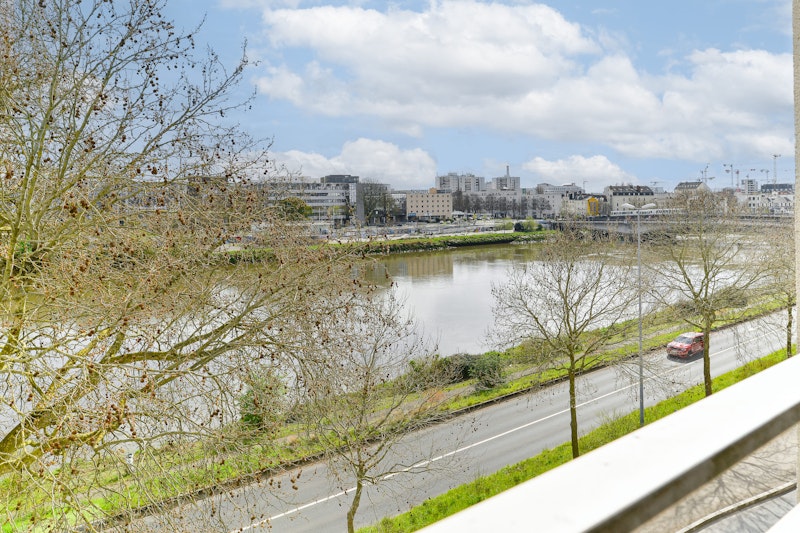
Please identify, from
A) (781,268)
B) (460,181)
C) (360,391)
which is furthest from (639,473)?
(460,181)

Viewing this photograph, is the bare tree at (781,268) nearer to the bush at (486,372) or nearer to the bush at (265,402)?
the bush at (486,372)

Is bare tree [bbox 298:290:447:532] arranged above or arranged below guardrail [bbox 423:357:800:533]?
below

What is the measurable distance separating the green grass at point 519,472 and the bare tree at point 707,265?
3.48 ft

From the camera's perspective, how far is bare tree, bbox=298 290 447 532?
3.95 metres

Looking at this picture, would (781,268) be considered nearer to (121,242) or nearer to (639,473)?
(121,242)

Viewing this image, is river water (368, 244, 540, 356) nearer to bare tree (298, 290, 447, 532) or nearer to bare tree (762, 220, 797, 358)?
bare tree (298, 290, 447, 532)

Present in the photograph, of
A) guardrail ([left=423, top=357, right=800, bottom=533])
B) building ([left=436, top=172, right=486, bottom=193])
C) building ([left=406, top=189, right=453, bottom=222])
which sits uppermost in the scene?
building ([left=436, top=172, right=486, bottom=193])

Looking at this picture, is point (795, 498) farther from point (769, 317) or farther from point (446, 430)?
point (769, 317)

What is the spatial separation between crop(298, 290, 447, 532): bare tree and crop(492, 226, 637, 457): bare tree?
135 cm

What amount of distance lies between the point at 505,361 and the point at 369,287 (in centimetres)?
661

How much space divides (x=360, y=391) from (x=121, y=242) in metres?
2.53

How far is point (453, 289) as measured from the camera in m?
16.5

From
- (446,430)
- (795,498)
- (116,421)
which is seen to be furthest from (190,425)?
(446,430)

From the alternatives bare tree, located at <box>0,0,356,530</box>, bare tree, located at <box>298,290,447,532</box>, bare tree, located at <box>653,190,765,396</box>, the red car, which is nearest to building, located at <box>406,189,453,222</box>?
the red car
